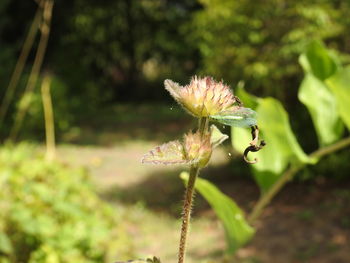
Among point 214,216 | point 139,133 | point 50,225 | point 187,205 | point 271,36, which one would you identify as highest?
point 139,133

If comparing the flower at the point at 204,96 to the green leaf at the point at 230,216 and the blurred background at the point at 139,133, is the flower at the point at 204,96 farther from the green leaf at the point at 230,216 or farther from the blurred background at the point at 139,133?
the green leaf at the point at 230,216

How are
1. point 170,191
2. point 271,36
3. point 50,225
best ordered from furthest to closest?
point 170,191 → point 271,36 → point 50,225

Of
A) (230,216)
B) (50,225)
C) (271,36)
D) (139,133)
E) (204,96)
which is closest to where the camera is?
(204,96)

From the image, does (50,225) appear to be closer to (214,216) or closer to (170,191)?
(214,216)

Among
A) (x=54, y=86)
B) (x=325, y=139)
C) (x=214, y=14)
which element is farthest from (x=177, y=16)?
(x=325, y=139)

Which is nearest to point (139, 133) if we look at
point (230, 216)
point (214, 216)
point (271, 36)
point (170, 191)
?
point (170, 191)

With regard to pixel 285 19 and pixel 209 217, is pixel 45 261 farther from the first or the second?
pixel 285 19

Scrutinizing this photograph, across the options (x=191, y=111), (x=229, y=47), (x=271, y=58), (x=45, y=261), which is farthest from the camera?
(x=229, y=47)
